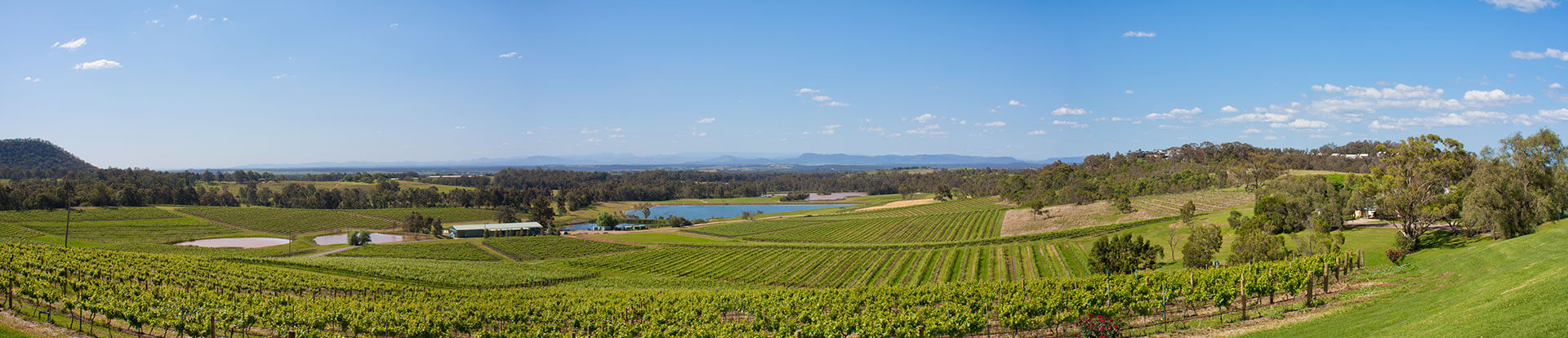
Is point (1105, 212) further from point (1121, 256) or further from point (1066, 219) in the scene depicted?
→ point (1121, 256)

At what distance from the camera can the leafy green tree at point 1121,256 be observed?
45500 mm

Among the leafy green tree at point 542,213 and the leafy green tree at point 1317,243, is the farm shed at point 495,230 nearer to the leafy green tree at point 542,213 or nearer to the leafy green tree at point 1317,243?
the leafy green tree at point 542,213

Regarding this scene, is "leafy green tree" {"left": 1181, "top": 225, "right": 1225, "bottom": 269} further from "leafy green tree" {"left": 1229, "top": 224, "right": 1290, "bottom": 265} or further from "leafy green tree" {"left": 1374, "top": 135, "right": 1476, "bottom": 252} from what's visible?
"leafy green tree" {"left": 1374, "top": 135, "right": 1476, "bottom": 252}

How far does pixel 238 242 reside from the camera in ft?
311

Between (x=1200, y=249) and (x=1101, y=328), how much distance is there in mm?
27618

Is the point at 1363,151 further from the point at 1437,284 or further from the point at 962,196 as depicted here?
the point at 1437,284

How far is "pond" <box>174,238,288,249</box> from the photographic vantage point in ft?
295

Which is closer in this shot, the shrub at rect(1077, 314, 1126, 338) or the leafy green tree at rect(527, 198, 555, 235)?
the shrub at rect(1077, 314, 1126, 338)

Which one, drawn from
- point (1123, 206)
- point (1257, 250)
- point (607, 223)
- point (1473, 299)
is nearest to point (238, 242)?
point (607, 223)

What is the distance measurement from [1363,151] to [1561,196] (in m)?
187

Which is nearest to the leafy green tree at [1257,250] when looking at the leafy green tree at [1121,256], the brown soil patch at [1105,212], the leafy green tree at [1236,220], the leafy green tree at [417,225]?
the leafy green tree at [1121,256]

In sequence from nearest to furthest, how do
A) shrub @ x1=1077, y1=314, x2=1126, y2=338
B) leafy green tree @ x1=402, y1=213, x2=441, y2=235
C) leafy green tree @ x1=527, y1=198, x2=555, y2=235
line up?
shrub @ x1=1077, y1=314, x2=1126, y2=338
leafy green tree @ x1=402, y1=213, x2=441, y2=235
leafy green tree @ x1=527, y1=198, x2=555, y2=235

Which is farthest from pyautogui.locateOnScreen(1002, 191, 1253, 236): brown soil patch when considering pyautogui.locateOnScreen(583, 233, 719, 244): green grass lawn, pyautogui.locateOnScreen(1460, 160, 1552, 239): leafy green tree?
pyautogui.locateOnScreen(1460, 160, 1552, 239): leafy green tree

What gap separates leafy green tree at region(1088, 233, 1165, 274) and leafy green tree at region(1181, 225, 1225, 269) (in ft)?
8.69
